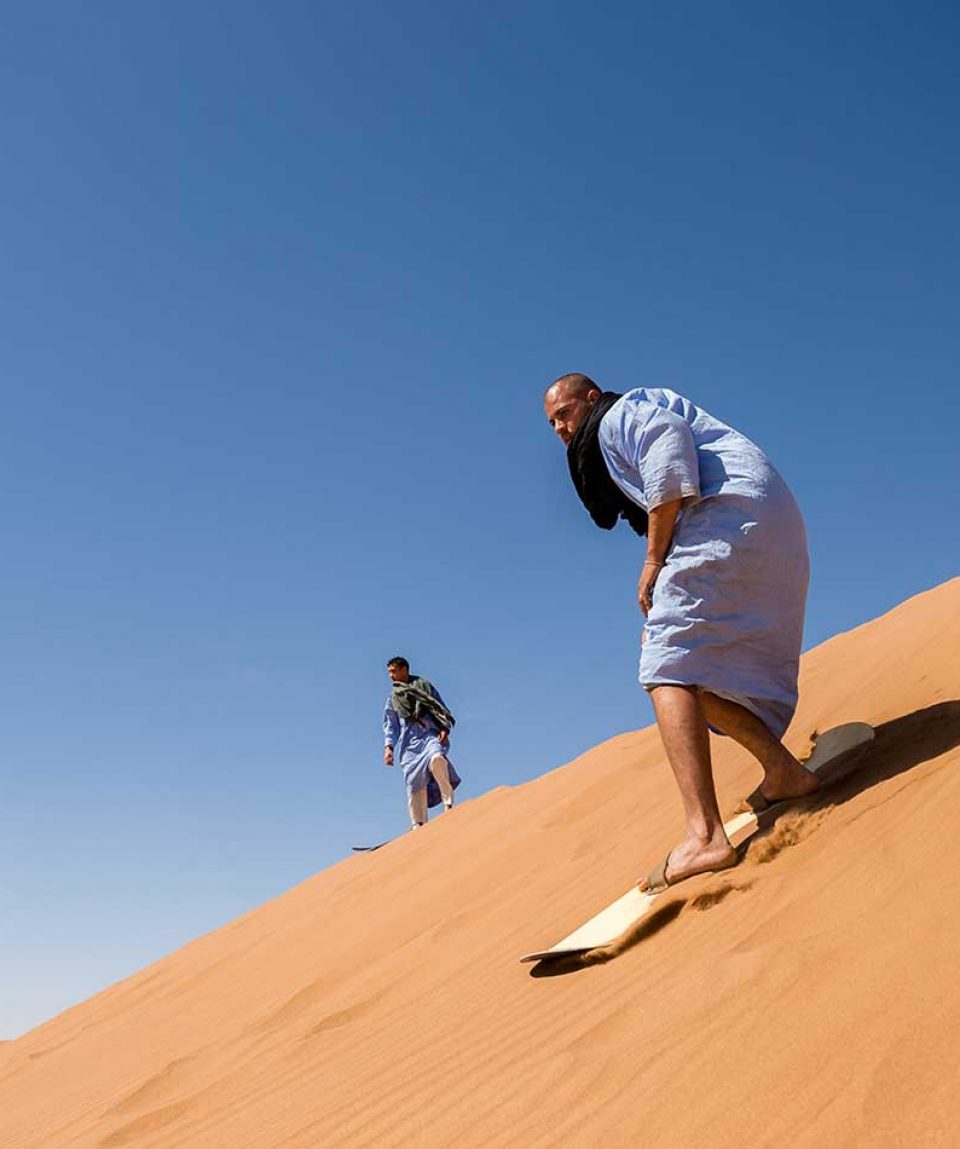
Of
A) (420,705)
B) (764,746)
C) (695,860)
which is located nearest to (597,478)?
(764,746)

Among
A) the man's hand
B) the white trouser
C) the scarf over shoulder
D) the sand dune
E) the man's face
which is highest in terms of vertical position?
the scarf over shoulder

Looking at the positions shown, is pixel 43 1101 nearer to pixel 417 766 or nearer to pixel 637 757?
pixel 637 757

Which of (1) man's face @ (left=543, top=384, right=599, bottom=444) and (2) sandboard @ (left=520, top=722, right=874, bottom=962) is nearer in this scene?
(2) sandboard @ (left=520, top=722, right=874, bottom=962)

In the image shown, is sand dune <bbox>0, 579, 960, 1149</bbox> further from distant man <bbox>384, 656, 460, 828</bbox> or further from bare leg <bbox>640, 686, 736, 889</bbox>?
distant man <bbox>384, 656, 460, 828</bbox>

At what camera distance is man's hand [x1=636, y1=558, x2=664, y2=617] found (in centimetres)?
337

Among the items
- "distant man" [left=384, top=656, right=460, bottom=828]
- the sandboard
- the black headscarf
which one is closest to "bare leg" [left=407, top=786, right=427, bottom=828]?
"distant man" [left=384, top=656, right=460, bottom=828]

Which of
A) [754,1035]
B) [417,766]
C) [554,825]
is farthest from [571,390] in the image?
[417,766]

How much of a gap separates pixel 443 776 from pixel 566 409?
7.31m

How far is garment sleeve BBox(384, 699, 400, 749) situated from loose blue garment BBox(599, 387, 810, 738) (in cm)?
787

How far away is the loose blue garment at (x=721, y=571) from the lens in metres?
3.25

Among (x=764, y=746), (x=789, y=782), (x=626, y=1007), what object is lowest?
(x=626, y=1007)

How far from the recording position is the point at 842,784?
339cm

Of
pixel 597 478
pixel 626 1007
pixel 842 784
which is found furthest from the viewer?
pixel 597 478

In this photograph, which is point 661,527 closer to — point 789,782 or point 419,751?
point 789,782
